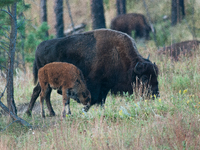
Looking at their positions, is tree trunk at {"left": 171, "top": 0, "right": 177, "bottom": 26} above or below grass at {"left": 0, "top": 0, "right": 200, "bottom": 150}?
above

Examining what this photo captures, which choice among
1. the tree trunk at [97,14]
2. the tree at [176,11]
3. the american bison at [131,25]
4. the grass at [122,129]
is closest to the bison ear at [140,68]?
the grass at [122,129]

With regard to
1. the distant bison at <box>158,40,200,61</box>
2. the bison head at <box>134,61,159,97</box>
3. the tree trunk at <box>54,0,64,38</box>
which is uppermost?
the tree trunk at <box>54,0,64,38</box>

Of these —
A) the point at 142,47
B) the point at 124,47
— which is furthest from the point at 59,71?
the point at 142,47

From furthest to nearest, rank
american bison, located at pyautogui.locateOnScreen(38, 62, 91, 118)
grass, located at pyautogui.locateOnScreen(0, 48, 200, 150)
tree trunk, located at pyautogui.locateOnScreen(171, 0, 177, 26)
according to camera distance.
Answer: tree trunk, located at pyautogui.locateOnScreen(171, 0, 177, 26)
american bison, located at pyautogui.locateOnScreen(38, 62, 91, 118)
grass, located at pyautogui.locateOnScreen(0, 48, 200, 150)

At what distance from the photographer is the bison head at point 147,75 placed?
6008 millimetres

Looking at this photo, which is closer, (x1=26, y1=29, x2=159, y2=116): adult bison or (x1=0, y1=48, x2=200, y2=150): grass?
(x1=0, y1=48, x2=200, y2=150): grass

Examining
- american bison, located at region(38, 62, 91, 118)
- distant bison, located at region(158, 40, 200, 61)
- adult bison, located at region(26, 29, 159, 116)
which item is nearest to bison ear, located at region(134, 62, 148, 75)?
adult bison, located at region(26, 29, 159, 116)

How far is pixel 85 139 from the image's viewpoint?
164 inches

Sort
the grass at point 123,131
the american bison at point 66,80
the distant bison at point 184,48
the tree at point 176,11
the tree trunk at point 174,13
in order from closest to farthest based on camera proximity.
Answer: the grass at point 123,131, the american bison at point 66,80, the distant bison at point 184,48, the tree at point 176,11, the tree trunk at point 174,13

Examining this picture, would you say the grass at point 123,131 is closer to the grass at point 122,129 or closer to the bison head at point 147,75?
the grass at point 122,129

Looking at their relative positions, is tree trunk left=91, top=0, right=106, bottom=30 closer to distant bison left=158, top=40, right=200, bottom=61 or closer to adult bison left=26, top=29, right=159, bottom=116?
distant bison left=158, top=40, right=200, bottom=61

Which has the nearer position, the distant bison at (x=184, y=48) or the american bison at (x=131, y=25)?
the distant bison at (x=184, y=48)

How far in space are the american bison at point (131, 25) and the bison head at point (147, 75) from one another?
10.5 metres

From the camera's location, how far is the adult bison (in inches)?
239
